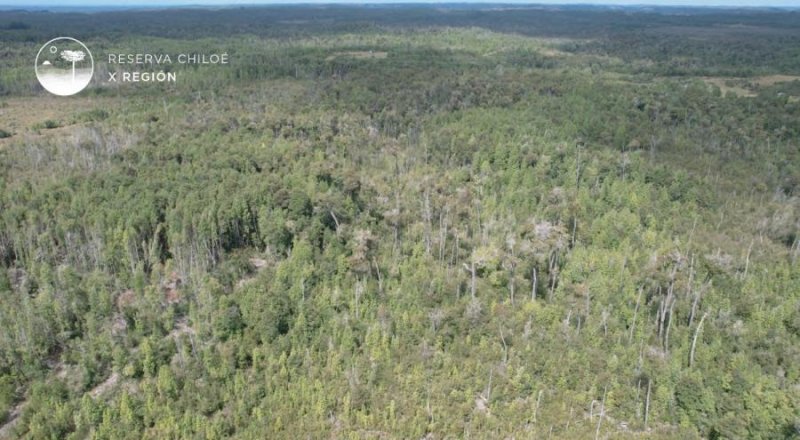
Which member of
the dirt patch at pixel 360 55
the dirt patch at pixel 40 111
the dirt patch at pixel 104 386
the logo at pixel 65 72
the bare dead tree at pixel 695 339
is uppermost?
the dirt patch at pixel 360 55

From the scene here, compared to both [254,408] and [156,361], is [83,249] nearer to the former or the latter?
[156,361]

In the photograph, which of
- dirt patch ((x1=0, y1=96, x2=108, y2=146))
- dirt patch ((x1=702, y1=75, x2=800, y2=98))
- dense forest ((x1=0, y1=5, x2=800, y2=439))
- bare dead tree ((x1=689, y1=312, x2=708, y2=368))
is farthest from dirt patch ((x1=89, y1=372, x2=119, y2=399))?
dirt patch ((x1=702, y1=75, x2=800, y2=98))

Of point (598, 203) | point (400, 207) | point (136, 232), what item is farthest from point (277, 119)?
point (598, 203)

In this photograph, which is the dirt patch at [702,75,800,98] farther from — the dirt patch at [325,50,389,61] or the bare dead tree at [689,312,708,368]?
the bare dead tree at [689,312,708,368]

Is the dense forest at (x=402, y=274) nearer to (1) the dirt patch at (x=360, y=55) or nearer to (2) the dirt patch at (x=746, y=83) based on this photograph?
(2) the dirt patch at (x=746, y=83)

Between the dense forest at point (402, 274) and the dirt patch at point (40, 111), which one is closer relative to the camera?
the dense forest at point (402, 274)

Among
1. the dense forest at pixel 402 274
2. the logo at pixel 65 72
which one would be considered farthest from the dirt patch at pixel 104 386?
the logo at pixel 65 72

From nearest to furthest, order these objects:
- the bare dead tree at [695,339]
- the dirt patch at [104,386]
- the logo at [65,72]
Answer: the dirt patch at [104,386] → the bare dead tree at [695,339] → the logo at [65,72]

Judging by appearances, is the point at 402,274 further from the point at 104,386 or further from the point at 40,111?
the point at 40,111
